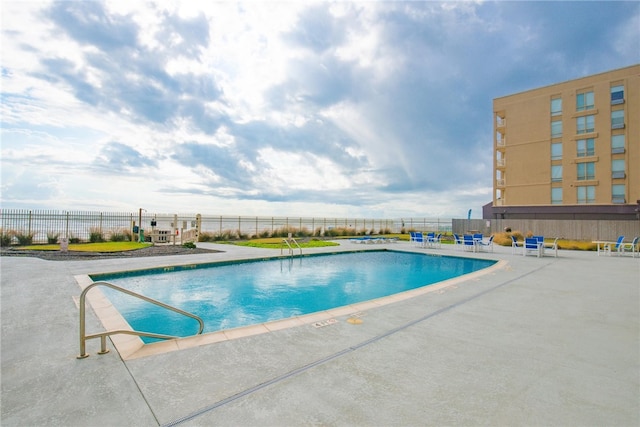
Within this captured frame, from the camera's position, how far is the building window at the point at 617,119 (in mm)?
24953

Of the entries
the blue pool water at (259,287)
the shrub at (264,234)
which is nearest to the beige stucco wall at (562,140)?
the blue pool water at (259,287)

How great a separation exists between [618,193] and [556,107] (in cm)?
914

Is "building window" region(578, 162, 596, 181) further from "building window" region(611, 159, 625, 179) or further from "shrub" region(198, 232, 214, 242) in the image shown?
"shrub" region(198, 232, 214, 242)

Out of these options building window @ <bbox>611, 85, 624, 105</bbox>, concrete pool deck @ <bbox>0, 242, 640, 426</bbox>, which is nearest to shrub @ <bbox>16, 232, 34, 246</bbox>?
concrete pool deck @ <bbox>0, 242, 640, 426</bbox>

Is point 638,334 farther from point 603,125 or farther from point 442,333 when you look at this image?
point 603,125

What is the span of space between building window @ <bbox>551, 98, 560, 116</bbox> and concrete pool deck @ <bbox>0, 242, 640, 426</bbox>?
3033 cm

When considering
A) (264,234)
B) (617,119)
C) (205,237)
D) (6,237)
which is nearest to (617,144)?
(617,119)

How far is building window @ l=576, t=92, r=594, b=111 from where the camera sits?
26.5 m

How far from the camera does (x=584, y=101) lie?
26781 millimetres

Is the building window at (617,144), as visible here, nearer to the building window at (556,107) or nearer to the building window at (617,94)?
the building window at (617,94)

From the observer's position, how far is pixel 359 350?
346 cm

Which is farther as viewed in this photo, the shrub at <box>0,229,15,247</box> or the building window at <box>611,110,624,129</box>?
the building window at <box>611,110,624,129</box>

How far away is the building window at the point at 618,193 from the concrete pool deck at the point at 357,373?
2754 cm

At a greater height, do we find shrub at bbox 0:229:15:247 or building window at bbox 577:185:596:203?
building window at bbox 577:185:596:203
